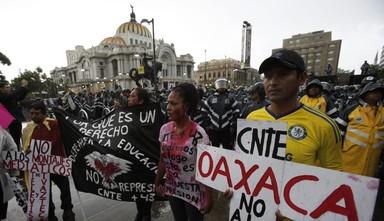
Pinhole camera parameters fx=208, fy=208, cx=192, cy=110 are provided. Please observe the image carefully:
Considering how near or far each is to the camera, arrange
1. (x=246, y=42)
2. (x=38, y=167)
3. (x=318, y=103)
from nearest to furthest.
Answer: (x=38, y=167), (x=318, y=103), (x=246, y=42)

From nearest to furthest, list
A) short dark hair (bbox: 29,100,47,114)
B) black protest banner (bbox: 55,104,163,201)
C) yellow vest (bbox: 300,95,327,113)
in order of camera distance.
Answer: black protest banner (bbox: 55,104,163,201) → short dark hair (bbox: 29,100,47,114) → yellow vest (bbox: 300,95,327,113)

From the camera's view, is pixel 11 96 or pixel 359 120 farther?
pixel 11 96

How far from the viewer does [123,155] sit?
2359 mm

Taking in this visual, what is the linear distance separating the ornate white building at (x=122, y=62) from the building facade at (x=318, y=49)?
4272cm

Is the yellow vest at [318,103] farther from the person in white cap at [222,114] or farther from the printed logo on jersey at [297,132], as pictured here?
the printed logo on jersey at [297,132]

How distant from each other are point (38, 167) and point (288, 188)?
2.72 metres

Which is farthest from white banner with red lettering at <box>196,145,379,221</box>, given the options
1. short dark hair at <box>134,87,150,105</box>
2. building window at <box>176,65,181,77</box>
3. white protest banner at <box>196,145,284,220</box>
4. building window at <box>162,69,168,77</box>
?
building window at <box>176,65,181,77</box>

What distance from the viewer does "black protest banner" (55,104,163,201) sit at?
2.34m

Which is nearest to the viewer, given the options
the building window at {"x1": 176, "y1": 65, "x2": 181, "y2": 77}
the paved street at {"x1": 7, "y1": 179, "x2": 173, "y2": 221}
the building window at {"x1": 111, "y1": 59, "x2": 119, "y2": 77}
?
the paved street at {"x1": 7, "y1": 179, "x2": 173, "y2": 221}

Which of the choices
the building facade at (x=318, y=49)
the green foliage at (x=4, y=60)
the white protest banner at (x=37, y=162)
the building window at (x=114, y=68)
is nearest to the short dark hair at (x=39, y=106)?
the white protest banner at (x=37, y=162)

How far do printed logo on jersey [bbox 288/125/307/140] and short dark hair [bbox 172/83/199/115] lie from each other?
90 centimetres

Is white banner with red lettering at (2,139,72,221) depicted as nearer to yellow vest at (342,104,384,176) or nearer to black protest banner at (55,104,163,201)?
black protest banner at (55,104,163,201)

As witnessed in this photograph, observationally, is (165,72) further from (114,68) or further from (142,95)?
(142,95)

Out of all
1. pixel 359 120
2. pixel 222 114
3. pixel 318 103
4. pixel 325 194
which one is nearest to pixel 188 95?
pixel 325 194
